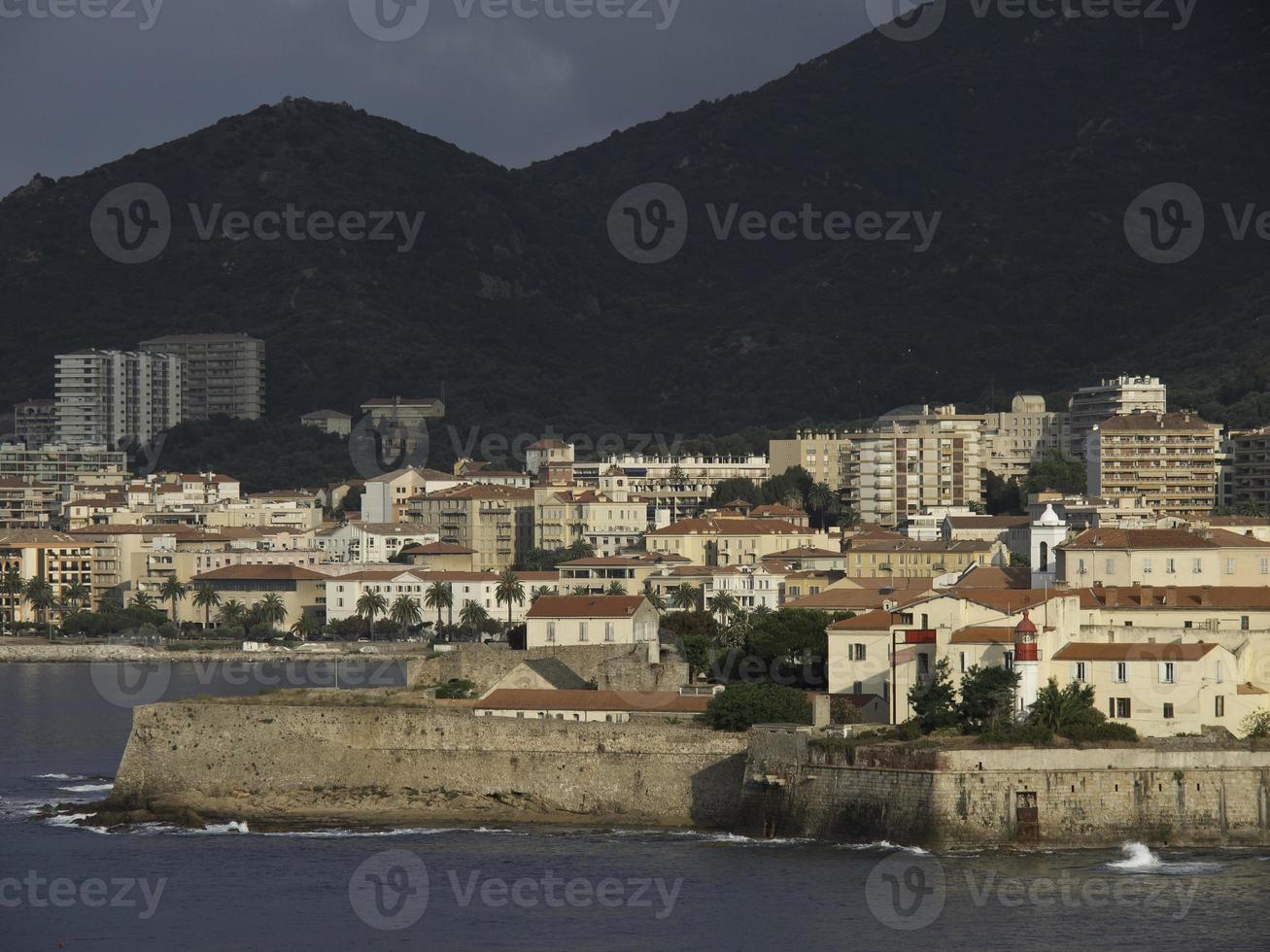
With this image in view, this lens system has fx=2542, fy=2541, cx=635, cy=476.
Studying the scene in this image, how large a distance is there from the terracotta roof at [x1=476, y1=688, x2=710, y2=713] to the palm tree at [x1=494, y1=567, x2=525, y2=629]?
51284 millimetres

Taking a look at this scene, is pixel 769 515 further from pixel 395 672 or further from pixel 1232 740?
pixel 1232 740

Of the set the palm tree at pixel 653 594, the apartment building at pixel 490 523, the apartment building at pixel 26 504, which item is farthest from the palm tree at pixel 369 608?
the apartment building at pixel 26 504

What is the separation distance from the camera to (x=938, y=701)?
49844mm

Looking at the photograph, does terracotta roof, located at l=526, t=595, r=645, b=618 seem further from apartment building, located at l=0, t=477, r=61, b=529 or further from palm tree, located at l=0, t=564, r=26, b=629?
apartment building, located at l=0, t=477, r=61, b=529

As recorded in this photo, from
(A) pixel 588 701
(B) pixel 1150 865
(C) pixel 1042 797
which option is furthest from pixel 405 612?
(B) pixel 1150 865

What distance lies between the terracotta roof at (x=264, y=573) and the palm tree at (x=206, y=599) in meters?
1.04

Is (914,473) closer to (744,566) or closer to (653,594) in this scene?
(744,566)

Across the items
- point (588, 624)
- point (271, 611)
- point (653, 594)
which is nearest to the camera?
point (588, 624)

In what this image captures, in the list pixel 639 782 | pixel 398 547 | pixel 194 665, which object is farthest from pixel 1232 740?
pixel 398 547

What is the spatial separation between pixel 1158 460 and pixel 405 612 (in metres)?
40.6

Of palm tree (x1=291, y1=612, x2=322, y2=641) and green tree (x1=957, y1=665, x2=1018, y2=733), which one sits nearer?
green tree (x1=957, y1=665, x2=1018, y2=733)

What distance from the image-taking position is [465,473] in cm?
15988

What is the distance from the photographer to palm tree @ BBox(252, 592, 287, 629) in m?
121

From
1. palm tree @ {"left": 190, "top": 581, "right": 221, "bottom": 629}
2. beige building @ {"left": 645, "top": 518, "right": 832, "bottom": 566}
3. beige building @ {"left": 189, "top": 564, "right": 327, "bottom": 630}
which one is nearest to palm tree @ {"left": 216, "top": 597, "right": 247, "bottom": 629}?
palm tree @ {"left": 190, "top": 581, "right": 221, "bottom": 629}
